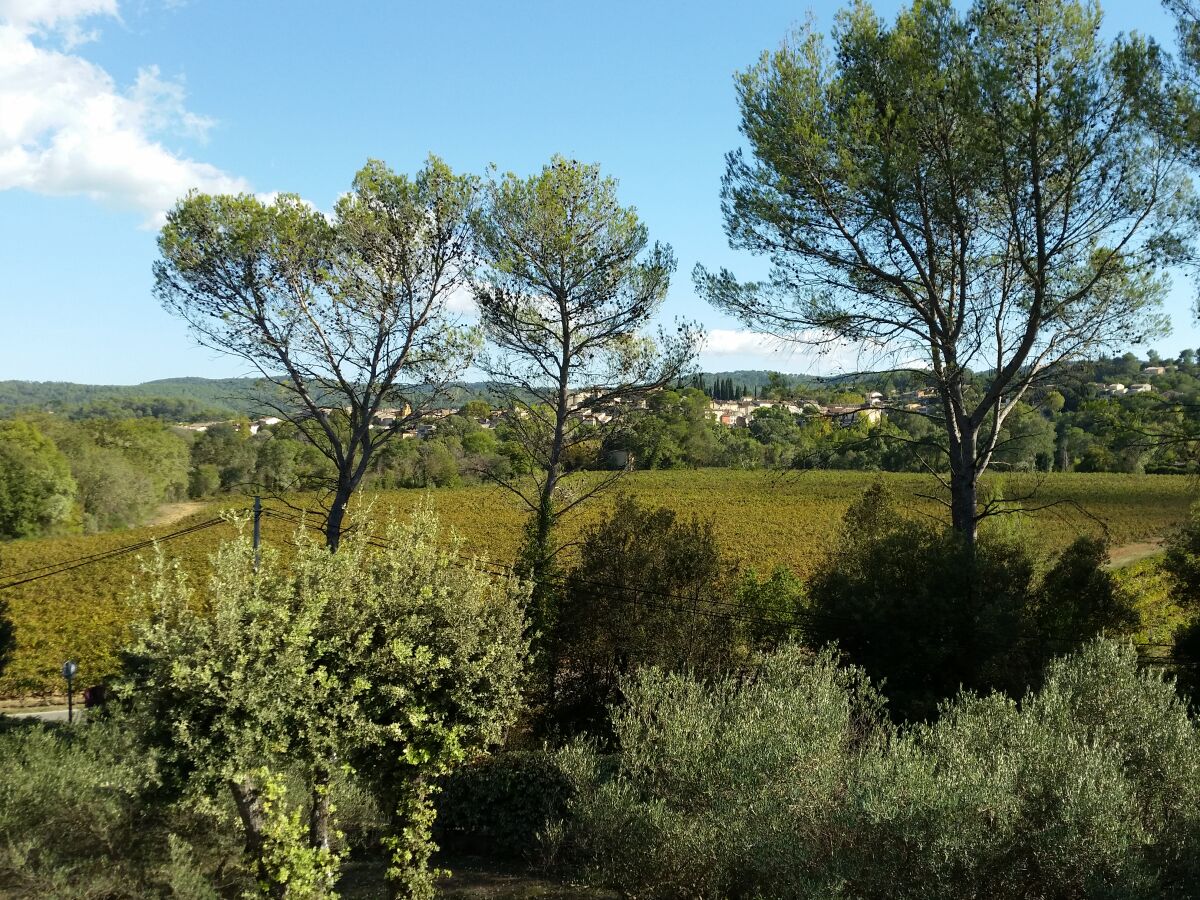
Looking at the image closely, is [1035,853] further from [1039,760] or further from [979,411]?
[979,411]

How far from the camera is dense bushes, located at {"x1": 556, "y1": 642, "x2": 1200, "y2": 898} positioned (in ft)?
20.2

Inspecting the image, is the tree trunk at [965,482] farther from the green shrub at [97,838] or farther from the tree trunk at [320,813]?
the green shrub at [97,838]

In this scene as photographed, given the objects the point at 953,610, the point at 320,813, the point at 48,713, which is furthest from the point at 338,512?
the point at 953,610

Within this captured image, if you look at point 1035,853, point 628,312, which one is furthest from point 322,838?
point 628,312

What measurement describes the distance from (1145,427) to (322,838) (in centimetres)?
1363

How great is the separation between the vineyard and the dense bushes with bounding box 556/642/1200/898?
197 inches

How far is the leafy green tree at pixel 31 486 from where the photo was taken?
46.8m

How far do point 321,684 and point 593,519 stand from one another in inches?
1293

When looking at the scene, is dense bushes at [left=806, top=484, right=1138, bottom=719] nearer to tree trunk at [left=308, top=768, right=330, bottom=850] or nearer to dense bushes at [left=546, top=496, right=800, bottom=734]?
dense bushes at [left=546, top=496, right=800, bottom=734]

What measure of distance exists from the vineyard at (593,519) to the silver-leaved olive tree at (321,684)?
90 centimetres

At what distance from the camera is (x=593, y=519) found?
4053 centimetres

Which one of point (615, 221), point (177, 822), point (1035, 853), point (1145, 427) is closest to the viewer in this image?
point (1035, 853)

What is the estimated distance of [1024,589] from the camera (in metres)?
14.6

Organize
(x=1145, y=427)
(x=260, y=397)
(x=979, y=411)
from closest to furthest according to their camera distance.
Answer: (x=1145, y=427) < (x=979, y=411) < (x=260, y=397)
